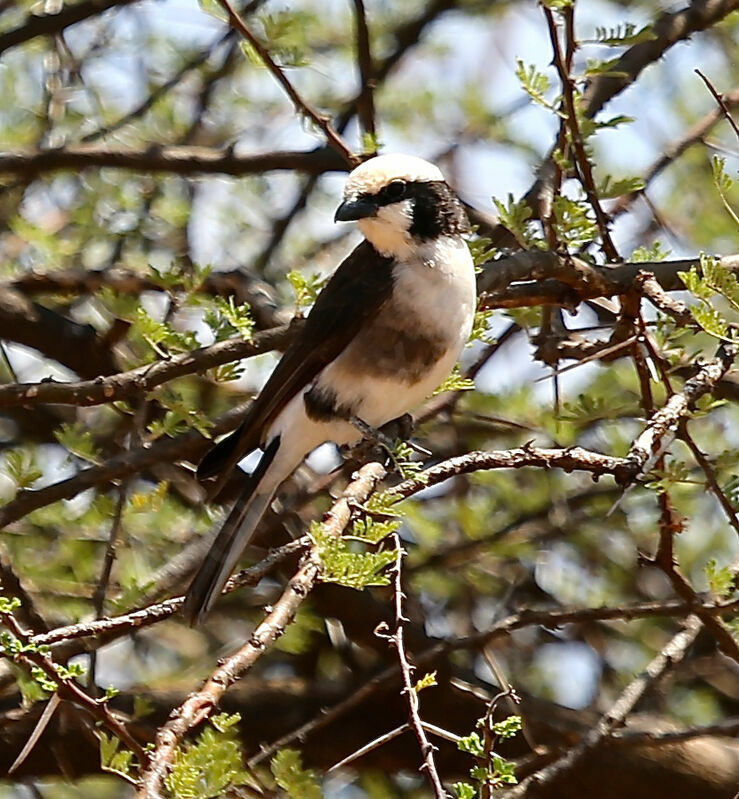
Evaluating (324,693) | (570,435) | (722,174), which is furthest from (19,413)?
(722,174)

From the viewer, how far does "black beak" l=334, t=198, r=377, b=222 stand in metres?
3.34

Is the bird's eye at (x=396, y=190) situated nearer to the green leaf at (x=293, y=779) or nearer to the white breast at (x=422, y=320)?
the white breast at (x=422, y=320)

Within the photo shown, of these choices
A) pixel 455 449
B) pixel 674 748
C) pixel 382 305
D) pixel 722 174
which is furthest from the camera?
pixel 455 449

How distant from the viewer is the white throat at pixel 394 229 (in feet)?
11.3

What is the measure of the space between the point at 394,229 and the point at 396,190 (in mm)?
98

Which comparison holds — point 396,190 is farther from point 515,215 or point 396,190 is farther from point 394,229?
point 515,215

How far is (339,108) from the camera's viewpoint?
486 cm

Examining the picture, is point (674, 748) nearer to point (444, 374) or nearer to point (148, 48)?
point (444, 374)

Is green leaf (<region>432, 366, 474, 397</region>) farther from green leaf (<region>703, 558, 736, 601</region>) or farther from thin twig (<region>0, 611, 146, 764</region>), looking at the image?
thin twig (<region>0, 611, 146, 764</region>)

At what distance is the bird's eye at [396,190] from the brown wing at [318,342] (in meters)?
0.16

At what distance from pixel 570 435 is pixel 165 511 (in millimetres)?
1226

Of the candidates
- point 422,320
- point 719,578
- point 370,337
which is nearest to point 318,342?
point 370,337

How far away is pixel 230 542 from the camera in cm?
314

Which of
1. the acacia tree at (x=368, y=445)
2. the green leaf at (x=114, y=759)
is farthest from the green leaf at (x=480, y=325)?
the green leaf at (x=114, y=759)
